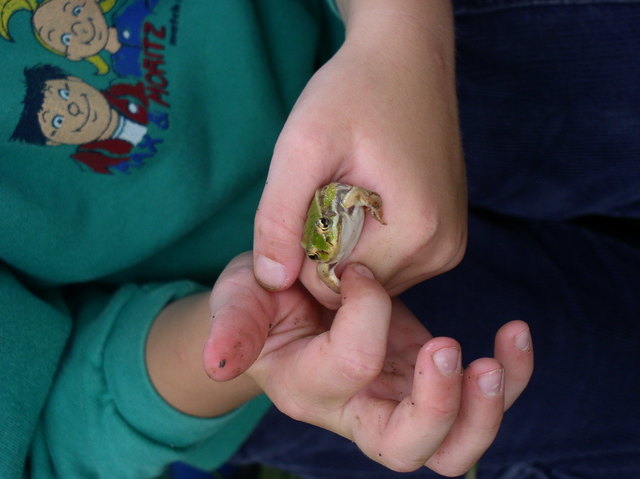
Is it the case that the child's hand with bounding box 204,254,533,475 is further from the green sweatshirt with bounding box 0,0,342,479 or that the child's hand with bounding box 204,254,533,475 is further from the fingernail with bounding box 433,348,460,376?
the green sweatshirt with bounding box 0,0,342,479

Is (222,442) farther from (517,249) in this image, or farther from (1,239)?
(517,249)

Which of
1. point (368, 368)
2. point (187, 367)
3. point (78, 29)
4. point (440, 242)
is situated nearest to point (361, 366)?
point (368, 368)

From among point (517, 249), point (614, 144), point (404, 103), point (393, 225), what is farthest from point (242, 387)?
point (614, 144)

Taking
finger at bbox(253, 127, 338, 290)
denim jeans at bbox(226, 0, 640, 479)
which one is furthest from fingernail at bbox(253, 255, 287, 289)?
denim jeans at bbox(226, 0, 640, 479)

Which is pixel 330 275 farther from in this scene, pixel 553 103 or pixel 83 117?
pixel 553 103

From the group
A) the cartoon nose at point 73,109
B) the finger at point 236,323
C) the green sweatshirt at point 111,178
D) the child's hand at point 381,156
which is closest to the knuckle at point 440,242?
the child's hand at point 381,156
